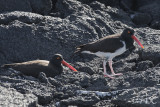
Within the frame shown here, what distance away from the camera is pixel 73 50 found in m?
8.92

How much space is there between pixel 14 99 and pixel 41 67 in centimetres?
188

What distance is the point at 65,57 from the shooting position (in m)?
8.79

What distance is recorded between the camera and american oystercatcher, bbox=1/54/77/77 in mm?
7602

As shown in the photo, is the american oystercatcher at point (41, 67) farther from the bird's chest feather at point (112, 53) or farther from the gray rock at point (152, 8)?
the gray rock at point (152, 8)

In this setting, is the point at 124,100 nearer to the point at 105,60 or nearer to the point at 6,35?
the point at 105,60

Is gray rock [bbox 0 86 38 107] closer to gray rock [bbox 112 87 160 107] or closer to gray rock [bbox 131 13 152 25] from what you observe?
gray rock [bbox 112 87 160 107]

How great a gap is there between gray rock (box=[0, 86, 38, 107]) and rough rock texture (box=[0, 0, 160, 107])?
0.06 feet

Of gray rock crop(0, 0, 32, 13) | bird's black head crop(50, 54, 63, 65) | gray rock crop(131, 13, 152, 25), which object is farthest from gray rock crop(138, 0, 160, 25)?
bird's black head crop(50, 54, 63, 65)

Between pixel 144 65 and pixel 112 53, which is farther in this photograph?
pixel 112 53

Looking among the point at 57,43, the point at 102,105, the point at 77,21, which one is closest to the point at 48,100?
the point at 102,105

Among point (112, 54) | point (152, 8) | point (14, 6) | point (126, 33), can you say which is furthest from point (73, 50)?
point (152, 8)

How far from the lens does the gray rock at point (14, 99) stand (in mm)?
5727

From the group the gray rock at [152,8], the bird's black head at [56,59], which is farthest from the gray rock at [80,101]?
the gray rock at [152,8]

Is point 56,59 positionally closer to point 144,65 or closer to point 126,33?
point 126,33
